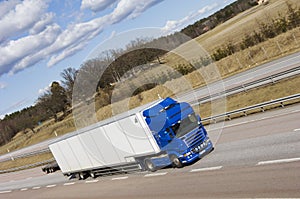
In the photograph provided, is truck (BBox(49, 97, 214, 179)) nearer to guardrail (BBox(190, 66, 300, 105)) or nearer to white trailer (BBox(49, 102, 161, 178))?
white trailer (BBox(49, 102, 161, 178))

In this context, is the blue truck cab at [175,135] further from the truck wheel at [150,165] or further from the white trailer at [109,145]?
the white trailer at [109,145]

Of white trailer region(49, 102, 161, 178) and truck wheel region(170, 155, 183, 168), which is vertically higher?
white trailer region(49, 102, 161, 178)

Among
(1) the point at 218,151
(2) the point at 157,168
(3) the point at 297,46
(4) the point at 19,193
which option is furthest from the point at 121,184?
(3) the point at 297,46

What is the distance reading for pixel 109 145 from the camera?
20141mm

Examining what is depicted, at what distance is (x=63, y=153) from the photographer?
25281 mm

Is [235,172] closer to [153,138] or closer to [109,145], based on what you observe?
[153,138]

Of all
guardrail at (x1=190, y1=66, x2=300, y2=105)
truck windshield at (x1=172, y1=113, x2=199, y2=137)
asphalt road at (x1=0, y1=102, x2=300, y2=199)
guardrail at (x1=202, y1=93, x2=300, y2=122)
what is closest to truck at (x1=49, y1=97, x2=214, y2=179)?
truck windshield at (x1=172, y1=113, x2=199, y2=137)

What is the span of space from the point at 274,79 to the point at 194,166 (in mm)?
16233

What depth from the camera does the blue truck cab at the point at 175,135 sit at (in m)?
17.7

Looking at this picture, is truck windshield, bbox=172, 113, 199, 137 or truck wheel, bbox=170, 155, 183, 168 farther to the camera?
truck windshield, bbox=172, 113, 199, 137

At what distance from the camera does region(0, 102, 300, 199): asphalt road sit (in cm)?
1184

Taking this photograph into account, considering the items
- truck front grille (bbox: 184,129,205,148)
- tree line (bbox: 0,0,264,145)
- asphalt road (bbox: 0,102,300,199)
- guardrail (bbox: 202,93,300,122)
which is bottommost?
guardrail (bbox: 202,93,300,122)

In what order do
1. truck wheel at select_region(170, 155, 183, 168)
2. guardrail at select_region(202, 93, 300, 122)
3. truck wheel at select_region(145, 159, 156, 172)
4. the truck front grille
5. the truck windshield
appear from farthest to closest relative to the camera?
guardrail at select_region(202, 93, 300, 122)
truck wheel at select_region(145, 159, 156, 172)
the truck windshield
the truck front grille
truck wheel at select_region(170, 155, 183, 168)

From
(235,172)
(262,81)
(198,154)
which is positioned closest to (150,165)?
(198,154)
